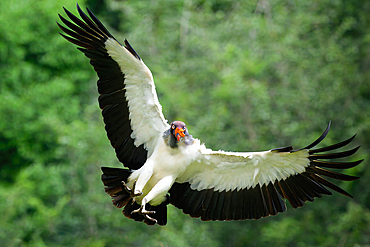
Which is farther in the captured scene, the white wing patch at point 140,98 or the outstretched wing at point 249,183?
the white wing patch at point 140,98

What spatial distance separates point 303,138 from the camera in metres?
12.2

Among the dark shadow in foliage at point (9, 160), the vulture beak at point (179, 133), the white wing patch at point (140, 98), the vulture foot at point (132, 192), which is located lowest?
the vulture foot at point (132, 192)

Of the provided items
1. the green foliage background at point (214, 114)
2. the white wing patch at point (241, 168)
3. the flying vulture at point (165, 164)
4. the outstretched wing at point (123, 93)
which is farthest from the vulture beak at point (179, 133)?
the green foliage background at point (214, 114)

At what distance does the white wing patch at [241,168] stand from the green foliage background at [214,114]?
17.8 ft

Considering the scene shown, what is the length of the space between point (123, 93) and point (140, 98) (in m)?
0.23

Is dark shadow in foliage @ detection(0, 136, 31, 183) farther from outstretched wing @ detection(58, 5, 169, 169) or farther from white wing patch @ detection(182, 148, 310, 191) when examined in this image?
white wing patch @ detection(182, 148, 310, 191)

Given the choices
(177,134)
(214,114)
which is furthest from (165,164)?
(214,114)

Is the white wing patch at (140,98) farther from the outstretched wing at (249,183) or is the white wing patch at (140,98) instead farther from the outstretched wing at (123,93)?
the outstretched wing at (249,183)

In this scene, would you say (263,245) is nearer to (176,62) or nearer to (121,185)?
(176,62)

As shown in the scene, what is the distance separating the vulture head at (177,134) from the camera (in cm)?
550

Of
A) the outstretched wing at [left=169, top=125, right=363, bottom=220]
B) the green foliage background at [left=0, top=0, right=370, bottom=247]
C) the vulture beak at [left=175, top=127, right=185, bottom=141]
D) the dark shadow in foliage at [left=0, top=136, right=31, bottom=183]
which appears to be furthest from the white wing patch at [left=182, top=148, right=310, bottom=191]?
the dark shadow in foliage at [left=0, top=136, right=31, bottom=183]

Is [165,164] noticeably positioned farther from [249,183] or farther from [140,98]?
[249,183]

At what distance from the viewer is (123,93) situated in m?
5.95

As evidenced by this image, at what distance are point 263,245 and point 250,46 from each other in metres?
5.42
